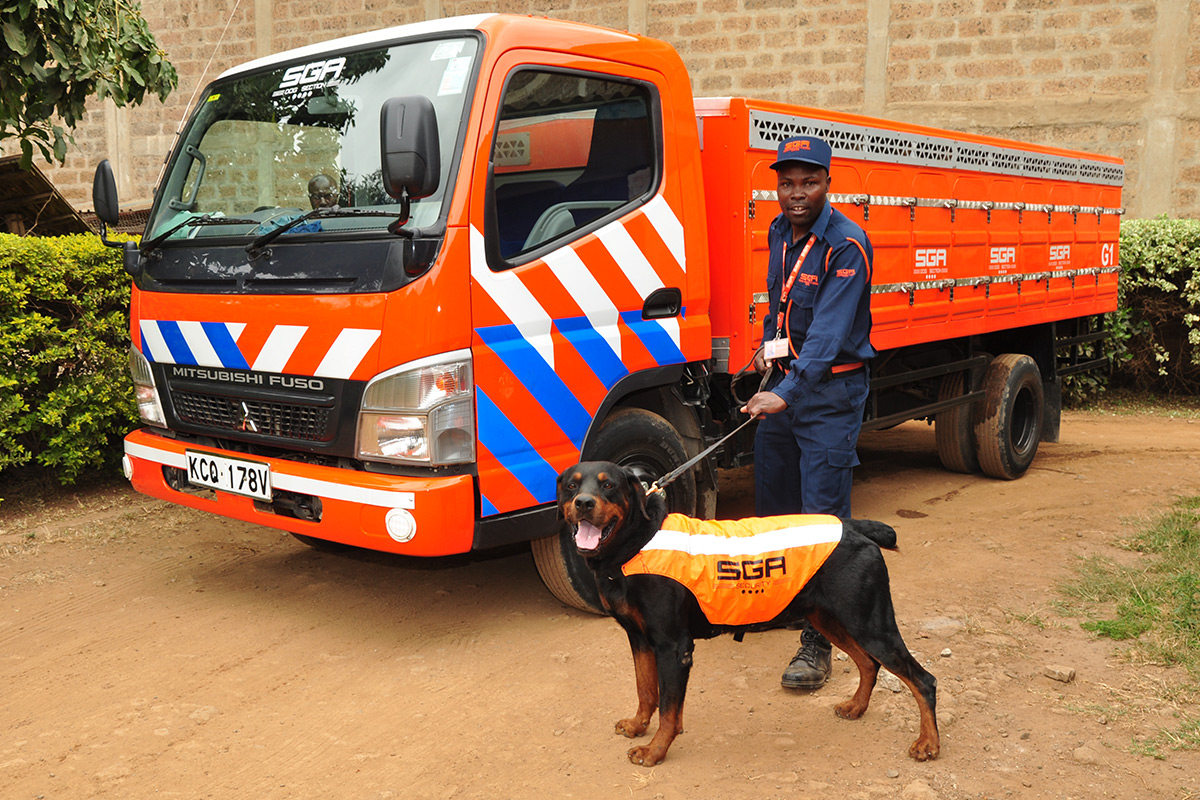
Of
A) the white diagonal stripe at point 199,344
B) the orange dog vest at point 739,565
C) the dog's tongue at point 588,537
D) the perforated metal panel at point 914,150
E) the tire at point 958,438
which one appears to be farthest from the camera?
the tire at point 958,438

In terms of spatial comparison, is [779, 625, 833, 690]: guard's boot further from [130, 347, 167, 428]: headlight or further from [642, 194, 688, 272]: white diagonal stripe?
[130, 347, 167, 428]: headlight

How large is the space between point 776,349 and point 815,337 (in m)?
0.23

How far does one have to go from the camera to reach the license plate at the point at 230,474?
406 cm

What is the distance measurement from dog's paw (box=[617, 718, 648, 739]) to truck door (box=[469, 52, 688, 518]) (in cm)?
94

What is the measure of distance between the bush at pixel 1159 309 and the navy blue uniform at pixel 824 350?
7321 millimetres

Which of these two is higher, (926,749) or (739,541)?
(739,541)

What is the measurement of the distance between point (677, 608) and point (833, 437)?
1059mm

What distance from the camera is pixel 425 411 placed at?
12.1 ft

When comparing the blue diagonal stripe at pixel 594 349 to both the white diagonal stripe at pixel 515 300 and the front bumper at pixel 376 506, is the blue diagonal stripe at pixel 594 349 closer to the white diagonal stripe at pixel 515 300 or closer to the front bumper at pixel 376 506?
the white diagonal stripe at pixel 515 300

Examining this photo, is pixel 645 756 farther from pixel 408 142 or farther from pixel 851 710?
pixel 408 142

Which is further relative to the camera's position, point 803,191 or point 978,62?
point 978,62

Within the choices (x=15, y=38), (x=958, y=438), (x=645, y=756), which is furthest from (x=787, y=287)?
(x=15, y=38)

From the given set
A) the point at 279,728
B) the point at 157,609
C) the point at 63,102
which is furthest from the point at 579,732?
the point at 63,102

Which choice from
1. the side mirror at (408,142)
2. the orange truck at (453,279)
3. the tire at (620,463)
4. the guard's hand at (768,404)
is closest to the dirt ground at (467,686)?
the tire at (620,463)
